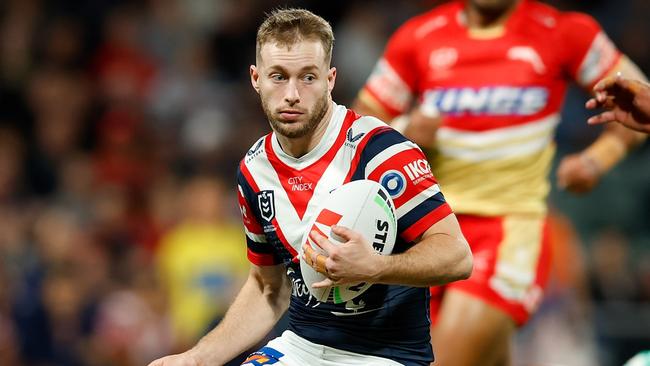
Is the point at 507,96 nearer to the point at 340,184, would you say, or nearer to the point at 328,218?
the point at 340,184

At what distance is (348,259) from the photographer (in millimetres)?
3428

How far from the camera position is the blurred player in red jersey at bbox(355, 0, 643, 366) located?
5.49 m

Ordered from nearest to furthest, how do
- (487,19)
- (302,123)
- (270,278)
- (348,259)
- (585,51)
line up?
(348,259)
(302,123)
(270,278)
(585,51)
(487,19)

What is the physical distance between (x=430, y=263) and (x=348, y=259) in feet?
1.25

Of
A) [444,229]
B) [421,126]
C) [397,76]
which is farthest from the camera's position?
[397,76]

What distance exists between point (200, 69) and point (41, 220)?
2678 millimetres

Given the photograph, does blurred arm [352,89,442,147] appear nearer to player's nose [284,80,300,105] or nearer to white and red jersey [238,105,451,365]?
white and red jersey [238,105,451,365]

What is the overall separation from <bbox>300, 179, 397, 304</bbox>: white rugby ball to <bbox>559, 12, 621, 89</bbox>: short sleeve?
2.11m

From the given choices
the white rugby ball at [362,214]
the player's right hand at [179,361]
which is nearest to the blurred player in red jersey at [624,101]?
the white rugby ball at [362,214]

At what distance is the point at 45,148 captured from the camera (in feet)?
36.1

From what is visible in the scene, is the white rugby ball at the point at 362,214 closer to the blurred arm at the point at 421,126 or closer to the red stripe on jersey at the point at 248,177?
the red stripe on jersey at the point at 248,177

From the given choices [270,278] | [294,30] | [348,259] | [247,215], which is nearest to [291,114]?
[294,30]

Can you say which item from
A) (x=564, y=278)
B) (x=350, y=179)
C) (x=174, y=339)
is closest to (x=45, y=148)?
(x=174, y=339)

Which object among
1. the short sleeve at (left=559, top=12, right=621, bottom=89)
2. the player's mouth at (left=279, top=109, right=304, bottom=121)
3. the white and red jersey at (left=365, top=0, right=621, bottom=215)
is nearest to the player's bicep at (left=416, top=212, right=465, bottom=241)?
the player's mouth at (left=279, top=109, right=304, bottom=121)
